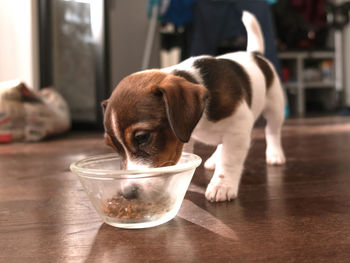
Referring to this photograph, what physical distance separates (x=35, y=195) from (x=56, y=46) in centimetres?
369

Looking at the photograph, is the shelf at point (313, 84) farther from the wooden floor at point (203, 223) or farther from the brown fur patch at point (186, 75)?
the brown fur patch at point (186, 75)

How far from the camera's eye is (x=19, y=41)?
200 inches

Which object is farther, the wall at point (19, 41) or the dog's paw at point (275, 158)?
the wall at point (19, 41)

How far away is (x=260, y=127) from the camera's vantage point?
4.66m

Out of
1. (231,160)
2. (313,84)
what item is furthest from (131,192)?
(313,84)

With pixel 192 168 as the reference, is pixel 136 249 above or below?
below

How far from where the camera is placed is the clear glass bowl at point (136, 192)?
1.25 metres

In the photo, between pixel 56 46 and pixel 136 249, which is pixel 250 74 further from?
pixel 56 46

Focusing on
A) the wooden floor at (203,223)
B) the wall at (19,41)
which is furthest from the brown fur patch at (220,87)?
the wall at (19,41)

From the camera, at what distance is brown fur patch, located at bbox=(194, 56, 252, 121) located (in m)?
1.68

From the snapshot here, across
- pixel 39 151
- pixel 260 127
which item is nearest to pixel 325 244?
pixel 39 151

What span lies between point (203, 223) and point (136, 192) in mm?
252

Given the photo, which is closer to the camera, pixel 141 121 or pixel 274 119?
pixel 141 121

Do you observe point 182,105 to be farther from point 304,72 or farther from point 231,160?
point 304,72
